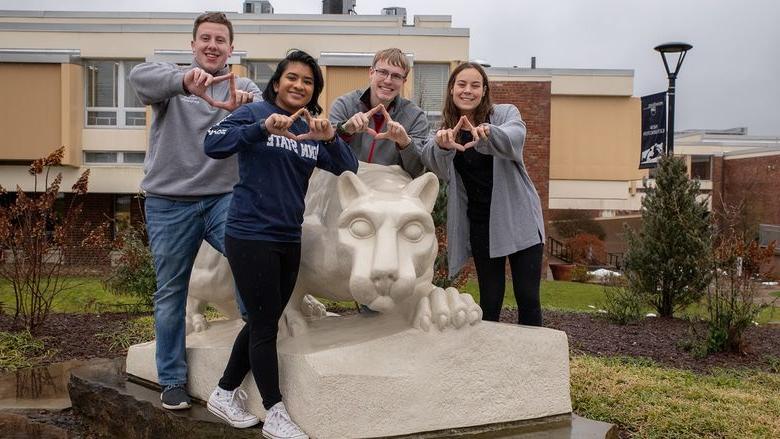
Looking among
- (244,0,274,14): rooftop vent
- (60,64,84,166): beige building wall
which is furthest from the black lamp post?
(244,0,274,14): rooftop vent

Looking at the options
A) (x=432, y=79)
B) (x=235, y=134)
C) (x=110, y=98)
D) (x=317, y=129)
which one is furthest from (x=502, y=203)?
(x=110, y=98)

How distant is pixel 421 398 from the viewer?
131 inches

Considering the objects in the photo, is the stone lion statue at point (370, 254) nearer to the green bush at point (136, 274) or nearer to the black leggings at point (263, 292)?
the black leggings at point (263, 292)

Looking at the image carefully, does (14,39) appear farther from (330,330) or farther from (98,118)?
(330,330)

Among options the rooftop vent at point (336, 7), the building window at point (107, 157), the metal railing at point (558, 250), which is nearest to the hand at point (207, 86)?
the building window at point (107, 157)

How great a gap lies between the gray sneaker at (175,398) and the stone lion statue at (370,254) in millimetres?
584

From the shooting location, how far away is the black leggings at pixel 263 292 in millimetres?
2996

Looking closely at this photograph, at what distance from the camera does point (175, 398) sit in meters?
3.66

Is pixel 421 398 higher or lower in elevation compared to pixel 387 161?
lower

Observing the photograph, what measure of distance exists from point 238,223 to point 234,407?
2.94ft

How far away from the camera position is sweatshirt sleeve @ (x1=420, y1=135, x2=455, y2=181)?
3508 mm

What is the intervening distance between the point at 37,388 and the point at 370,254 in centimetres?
325

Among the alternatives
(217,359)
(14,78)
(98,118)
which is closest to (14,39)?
(14,78)

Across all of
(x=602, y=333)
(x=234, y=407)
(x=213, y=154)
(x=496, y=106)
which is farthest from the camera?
(x=602, y=333)
